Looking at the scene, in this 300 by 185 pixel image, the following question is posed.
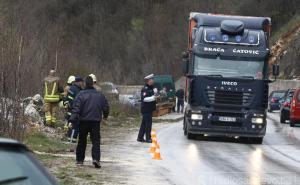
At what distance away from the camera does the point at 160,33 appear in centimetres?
9656

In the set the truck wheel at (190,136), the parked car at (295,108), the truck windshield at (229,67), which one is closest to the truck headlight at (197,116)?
the truck wheel at (190,136)

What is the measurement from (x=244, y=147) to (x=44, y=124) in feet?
19.5

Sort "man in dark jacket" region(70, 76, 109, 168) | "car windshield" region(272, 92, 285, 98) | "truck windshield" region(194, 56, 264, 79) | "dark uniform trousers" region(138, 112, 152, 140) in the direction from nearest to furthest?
"man in dark jacket" region(70, 76, 109, 168) → "dark uniform trousers" region(138, 112, 152, 140) → "truck windshield" region(194, 56, 264, 79) → "car windshield" region(272, 92, 285, 98)

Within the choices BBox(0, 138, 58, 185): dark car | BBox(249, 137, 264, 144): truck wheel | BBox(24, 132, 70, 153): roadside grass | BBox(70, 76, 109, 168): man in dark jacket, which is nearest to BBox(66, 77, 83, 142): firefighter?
BBox(24, 132, 70, 153): roadside grass

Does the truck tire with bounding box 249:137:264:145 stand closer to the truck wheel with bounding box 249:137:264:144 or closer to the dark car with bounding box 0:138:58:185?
the truck wheel with bounding box 249:137:264:144

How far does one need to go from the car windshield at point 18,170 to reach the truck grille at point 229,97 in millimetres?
18648

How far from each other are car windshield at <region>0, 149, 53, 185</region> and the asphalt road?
341 inches

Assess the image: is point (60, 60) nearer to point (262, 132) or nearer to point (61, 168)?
point (262, 132)

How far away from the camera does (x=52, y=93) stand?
883 inches

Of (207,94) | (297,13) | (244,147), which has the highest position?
(297,13)

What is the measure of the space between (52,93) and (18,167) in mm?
17909

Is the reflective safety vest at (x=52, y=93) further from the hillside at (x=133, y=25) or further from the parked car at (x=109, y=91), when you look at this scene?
the hillside at (x=133, y=25)

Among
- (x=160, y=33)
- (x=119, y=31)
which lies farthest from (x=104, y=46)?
(x=160, y=33)

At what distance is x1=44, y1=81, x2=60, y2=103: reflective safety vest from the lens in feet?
73.0
